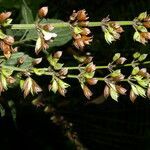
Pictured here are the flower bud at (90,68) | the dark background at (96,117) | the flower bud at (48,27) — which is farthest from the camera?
the dark background at (96,117)

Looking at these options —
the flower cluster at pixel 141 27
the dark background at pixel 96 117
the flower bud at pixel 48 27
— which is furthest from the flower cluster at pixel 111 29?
the dark background at pixel 96 117

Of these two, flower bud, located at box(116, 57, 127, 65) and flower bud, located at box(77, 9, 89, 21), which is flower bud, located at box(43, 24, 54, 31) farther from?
flower bud, located at box(116, 57, 127, 65)

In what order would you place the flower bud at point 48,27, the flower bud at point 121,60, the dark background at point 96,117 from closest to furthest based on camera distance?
the flower bud at point 48,27, the flower bud at point 121,60, the dark background at point 96,117

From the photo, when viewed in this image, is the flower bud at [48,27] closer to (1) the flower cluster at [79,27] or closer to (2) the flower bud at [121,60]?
(1) the flower cluster at [79,27]

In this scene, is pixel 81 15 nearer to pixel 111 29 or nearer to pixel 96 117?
pixel 111 29

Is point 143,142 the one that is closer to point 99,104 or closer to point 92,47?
point 99,104

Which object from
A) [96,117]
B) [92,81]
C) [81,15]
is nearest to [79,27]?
[81,15]

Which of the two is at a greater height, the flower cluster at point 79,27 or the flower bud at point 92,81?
the flower cluster at point 79,27
